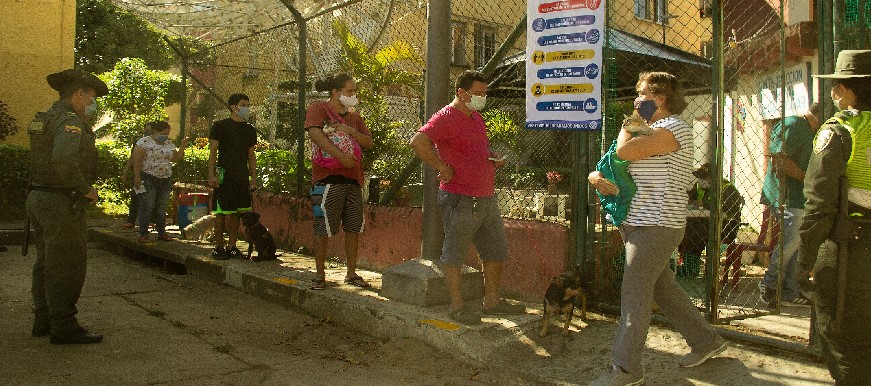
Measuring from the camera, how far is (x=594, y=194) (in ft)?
17.9

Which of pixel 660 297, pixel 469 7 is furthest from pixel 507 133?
pixel 660 297

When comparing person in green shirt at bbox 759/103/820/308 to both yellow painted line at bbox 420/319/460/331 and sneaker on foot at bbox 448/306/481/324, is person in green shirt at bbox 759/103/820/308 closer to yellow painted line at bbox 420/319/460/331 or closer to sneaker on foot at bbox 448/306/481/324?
sneaker on foot at bbox 448/306/481/324

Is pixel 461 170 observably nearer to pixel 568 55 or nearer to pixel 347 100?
pixel 568 55

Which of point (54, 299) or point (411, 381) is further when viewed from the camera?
point (54, 299)

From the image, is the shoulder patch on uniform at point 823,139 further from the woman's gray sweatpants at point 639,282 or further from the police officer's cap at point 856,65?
the woman's gray sweatpants at point 639,282

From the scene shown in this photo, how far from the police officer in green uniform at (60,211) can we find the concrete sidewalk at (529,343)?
176cm

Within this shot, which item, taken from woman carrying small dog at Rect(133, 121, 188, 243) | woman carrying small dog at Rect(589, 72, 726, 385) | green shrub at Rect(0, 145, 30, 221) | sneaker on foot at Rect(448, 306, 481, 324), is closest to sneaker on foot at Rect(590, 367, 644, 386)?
woman carrying small dog at Rect(589, 72, 726, 385)

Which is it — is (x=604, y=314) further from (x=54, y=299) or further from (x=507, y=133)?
(x=54, y=299)

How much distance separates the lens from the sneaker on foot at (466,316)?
4.96 metres

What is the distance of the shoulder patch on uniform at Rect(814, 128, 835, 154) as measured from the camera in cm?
325

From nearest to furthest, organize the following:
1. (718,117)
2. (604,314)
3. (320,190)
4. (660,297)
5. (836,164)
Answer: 1. (836,164)
2. (660,297)
3. (718,117)
4. (604,314)
5. (320,190)

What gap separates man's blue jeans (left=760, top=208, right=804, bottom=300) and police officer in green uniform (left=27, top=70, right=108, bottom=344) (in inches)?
201

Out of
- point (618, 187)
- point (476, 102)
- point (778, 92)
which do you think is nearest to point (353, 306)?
point (476, 102)

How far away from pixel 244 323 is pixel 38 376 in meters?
1.71
